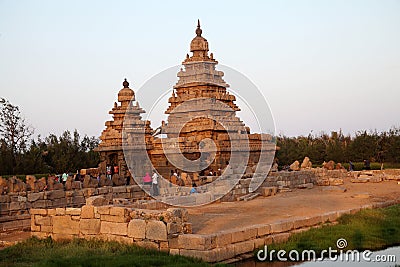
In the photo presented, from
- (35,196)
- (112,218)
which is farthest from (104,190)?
(112,218)

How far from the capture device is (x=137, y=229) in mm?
10203

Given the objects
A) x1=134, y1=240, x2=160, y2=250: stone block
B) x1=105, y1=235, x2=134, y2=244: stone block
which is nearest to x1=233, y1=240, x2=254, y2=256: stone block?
x1=134, y1=240, x2=160, y2=250: stone block

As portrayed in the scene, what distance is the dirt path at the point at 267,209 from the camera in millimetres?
12500

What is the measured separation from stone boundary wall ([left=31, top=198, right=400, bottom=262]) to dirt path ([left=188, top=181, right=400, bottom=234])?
98 cm

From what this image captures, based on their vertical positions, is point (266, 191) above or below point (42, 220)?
Result: above

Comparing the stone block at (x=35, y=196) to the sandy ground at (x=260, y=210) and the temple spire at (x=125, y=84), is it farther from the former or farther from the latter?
the temple spire at (x=125, y=84)

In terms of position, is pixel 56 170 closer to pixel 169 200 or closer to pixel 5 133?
pixel 5 133

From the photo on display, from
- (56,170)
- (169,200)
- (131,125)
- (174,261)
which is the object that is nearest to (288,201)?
(169,200)

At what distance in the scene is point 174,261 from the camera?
8.87 m

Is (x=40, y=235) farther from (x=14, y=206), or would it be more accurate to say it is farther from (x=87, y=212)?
(x=14, y=206)

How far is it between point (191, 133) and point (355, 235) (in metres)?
16.7

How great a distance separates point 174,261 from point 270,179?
14361mm

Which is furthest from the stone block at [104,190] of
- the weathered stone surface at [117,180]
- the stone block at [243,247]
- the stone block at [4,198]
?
the stone block at [243,247]

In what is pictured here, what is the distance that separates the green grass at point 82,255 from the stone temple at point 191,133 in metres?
14.2
